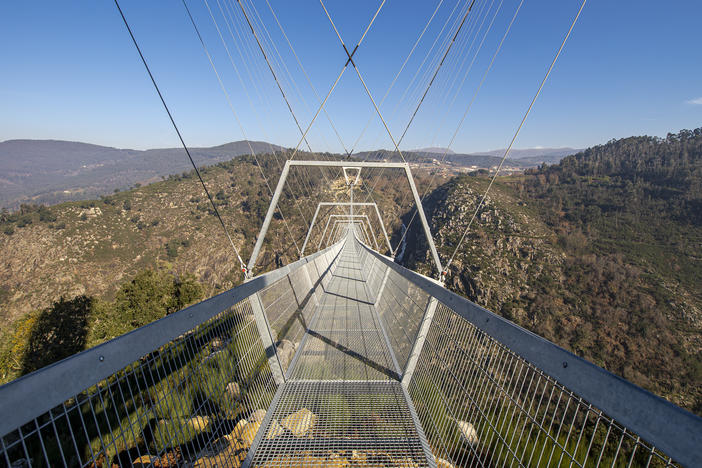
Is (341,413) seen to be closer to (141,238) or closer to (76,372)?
(76,372)

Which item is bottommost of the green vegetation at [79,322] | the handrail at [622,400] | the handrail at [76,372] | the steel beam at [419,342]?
the green vegetation at [79,322]

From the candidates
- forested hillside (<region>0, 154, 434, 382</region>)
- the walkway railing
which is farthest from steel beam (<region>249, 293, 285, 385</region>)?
forested hillside (<region>0, 154, 434, 382</region>)

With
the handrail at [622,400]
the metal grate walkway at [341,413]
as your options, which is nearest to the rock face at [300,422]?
the metal grate walkway at [341,413]

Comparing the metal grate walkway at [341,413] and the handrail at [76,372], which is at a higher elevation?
the handrail at [76,372]

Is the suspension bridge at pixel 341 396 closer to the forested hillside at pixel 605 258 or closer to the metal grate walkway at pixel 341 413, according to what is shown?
the metal grate walkway at pixel 341 413

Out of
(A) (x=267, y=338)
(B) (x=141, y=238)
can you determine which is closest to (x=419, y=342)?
(A) (x=267, y=338)

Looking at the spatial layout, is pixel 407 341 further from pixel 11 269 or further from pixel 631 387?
pixel 11 269

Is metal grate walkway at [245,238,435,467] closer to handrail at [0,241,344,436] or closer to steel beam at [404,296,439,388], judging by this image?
steel beam at [404,296,439,388]

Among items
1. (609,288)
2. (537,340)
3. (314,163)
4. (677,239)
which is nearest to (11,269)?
(314,163)

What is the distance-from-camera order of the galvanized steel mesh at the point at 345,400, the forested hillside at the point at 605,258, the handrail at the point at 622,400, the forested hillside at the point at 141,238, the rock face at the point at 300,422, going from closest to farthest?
the handrail at the point at 622,400 < the galvanized steel mesh at the point at 345,400 < the rock face at the point at 300,422 < the forested hillside at the point at 605,258 < the forested hillside at the point at 141,238
